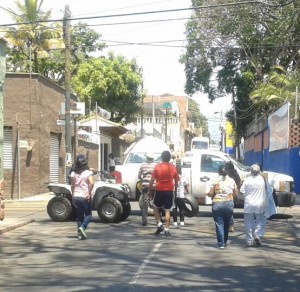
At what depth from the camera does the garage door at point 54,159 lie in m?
27.4

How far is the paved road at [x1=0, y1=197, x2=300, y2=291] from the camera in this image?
26.4 feet

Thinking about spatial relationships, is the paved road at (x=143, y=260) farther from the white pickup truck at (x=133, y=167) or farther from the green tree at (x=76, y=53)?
the green tree at (x=76, y=53)

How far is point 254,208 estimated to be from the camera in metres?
11.2

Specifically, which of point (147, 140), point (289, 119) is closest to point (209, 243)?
point (147, 140)

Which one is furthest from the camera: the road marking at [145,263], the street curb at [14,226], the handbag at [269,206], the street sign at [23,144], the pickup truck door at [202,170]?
the street sign at [23,144]

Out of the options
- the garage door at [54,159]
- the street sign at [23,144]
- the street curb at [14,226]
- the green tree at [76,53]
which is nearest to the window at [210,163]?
the street curb at [14,226]

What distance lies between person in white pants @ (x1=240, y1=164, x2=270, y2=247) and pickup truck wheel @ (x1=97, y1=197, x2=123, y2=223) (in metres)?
4.46

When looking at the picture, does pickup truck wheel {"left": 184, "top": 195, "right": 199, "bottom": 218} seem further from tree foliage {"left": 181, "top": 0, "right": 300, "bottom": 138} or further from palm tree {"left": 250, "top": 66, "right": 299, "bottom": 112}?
palm tree {"left": 250, "top": 66, "right": 299, "bottom": 112}

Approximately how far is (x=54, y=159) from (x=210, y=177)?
1235 cm

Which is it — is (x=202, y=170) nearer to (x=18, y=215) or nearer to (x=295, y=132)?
(x=18, y=215)

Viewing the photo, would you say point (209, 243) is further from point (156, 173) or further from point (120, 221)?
point (120, 221)

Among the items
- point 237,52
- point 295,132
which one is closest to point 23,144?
point 295,132

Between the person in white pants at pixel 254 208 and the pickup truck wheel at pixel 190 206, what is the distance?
13.2ft

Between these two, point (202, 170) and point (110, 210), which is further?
point (202, 170)
